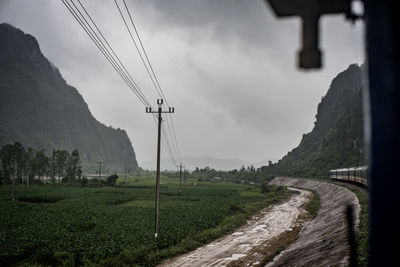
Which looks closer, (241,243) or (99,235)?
(241,243)

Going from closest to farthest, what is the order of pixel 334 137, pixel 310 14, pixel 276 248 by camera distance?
pixel 310 14 → pixel 276 248 → pixel 334 137

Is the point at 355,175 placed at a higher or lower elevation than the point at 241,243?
higher

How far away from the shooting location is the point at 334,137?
131250 mm

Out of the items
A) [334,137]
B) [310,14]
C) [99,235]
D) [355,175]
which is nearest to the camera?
[310,14]

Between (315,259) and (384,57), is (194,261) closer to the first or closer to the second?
(315,259)

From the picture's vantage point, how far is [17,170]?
340 feet

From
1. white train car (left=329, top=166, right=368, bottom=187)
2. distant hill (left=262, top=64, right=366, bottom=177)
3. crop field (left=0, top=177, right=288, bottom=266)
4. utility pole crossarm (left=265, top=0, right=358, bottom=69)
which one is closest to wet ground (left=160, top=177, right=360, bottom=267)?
crop field (left=0, top=177, right=288, bottom=266)

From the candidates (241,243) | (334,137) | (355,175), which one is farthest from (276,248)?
(334,137)

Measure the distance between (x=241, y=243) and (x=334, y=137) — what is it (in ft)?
407

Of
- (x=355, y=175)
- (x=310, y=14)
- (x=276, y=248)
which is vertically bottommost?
(x=276, y=248)

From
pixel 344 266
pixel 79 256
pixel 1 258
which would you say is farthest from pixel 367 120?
pixel 1 258

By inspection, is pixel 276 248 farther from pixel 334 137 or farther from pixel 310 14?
pixel 334 137

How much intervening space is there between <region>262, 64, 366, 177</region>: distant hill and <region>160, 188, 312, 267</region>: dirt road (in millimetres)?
71667

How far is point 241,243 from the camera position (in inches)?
878
